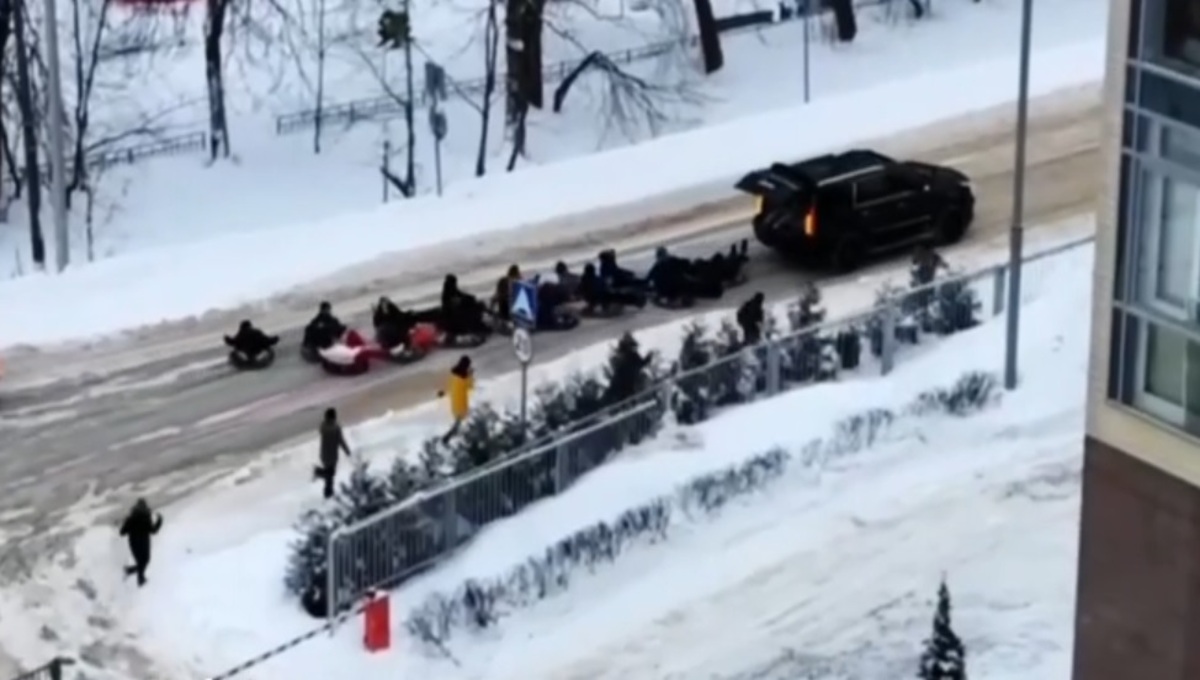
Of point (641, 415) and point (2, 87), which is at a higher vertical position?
point (2, 87)

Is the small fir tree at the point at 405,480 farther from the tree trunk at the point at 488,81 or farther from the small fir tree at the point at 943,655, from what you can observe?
the tree trunk at the point at 488,81

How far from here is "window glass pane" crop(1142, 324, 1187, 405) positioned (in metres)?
21.6

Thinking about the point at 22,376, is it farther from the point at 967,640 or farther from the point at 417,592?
the point at 967,640

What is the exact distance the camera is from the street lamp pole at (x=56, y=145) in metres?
38.6

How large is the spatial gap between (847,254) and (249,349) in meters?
7.88

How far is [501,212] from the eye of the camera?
4147 centimetres

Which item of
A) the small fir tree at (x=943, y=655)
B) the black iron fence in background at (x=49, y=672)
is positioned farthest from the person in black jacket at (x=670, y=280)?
the black iron fence in background at (x=49, y=672)

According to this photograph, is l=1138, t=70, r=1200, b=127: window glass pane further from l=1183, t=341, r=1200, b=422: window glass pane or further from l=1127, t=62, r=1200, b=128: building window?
l=1183, t=341, r=1200, b=422: window glass pane

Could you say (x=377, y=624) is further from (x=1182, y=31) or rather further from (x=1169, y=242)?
A: (x=1182, y=31)

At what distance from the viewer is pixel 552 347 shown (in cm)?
3528

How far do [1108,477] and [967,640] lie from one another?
5.81 metres

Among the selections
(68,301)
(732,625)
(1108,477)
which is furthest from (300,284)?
(1108,477)

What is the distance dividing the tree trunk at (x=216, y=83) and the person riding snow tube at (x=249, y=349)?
1116 centimetres

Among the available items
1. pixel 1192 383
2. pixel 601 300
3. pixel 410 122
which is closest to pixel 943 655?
pixel 1192 383
